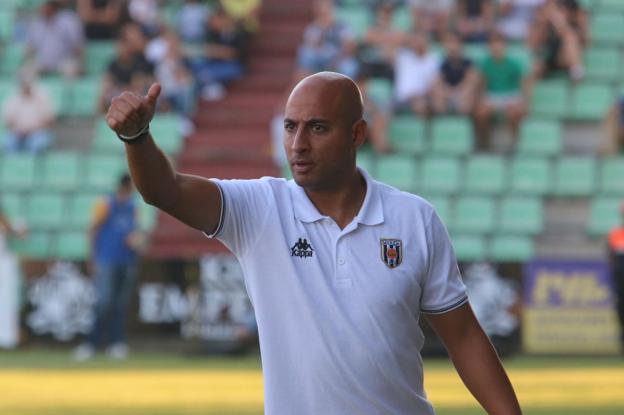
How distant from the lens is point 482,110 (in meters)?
21.1

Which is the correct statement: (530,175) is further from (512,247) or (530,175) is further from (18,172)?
(18,172)

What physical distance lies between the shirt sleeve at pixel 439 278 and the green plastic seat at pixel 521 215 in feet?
49.5

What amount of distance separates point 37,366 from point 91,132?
676 cm

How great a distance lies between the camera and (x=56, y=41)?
23688 millimetres

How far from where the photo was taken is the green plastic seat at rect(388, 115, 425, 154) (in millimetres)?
21562

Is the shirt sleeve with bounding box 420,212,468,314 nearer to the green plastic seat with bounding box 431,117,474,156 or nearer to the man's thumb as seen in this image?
the man's thumb

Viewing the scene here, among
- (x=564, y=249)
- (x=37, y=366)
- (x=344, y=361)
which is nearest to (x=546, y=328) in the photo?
(x=564, y=249)

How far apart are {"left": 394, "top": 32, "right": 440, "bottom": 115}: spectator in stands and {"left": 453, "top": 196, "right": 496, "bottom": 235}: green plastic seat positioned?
5.62ft

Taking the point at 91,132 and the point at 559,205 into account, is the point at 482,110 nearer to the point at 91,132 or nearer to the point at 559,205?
the point at 559,205

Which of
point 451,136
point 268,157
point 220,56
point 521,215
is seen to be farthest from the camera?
point 220,56

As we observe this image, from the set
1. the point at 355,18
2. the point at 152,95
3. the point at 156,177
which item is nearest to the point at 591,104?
the point at 355,18

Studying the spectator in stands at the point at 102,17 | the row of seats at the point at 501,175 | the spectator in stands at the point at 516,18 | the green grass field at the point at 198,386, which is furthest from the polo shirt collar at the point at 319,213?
the spectator in stands at the point at 102,17

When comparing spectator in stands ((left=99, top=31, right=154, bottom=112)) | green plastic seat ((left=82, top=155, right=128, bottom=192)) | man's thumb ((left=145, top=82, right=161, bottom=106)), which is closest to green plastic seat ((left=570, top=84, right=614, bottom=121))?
spectator in stands ((left=99, top=31, right=154, bottom=112))

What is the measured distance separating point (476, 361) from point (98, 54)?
1971 centimetres
